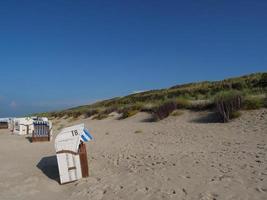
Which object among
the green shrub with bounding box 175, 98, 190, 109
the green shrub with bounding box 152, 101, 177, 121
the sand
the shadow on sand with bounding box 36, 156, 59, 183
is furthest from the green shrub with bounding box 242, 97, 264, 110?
the shadow on sand with bounding box 36, 156, 59, 183

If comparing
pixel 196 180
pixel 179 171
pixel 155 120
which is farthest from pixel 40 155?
pixel 155 120

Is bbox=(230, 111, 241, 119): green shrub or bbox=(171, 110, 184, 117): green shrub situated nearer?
bbox=(230, 111, 241, 119): green shrub

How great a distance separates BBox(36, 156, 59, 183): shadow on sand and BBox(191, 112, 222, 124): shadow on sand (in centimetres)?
742

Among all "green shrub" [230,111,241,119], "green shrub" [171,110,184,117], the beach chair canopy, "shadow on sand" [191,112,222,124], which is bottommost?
"shadow on sand" [191,112,222,124]

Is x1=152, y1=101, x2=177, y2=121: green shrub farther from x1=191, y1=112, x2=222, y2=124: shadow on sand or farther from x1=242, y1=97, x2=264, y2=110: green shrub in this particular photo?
x1=242, y1=97, x2=264, y2=110: green shrub

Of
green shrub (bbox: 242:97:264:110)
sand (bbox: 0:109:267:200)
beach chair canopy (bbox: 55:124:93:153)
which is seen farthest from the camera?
green shrub (bbox: 242:97:264:110)

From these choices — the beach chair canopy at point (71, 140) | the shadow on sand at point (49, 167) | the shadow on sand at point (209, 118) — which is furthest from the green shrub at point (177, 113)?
the beach chair canopy at point (71, 140)

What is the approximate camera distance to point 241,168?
198 inches

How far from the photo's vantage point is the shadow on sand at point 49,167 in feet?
20.7

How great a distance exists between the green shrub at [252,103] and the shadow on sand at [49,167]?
891 cm

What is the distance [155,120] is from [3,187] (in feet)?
33.9

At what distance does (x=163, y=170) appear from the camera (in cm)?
556

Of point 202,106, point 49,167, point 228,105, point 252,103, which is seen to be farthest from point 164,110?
point 49,167

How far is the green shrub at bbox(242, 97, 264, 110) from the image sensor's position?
1163 centimetres
